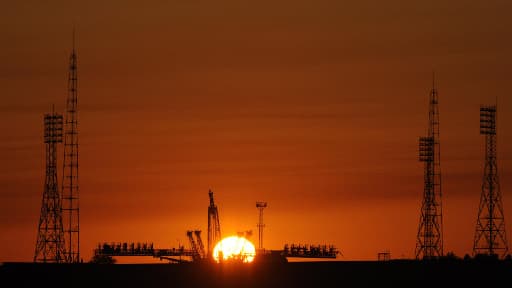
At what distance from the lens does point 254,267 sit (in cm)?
15200

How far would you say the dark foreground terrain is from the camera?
464 ft

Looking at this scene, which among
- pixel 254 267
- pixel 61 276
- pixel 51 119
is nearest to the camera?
pixel 61 276

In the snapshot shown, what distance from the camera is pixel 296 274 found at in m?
146

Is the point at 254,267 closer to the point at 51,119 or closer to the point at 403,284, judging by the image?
the point at 403,284

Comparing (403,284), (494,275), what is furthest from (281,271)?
(494,275)

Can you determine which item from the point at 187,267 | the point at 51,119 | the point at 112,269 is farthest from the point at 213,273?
the point at 51,119

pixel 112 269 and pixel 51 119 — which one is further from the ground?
pixel 51 119

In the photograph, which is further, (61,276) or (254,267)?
(254,267)

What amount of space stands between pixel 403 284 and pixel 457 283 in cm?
532

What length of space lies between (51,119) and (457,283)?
57308 mm

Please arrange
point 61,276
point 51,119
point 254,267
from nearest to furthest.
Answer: point 61,276
point 254,267
point 51,119

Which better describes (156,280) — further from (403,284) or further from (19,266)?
(403,284)

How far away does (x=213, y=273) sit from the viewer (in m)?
149

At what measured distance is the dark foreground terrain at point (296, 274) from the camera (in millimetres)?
141500
